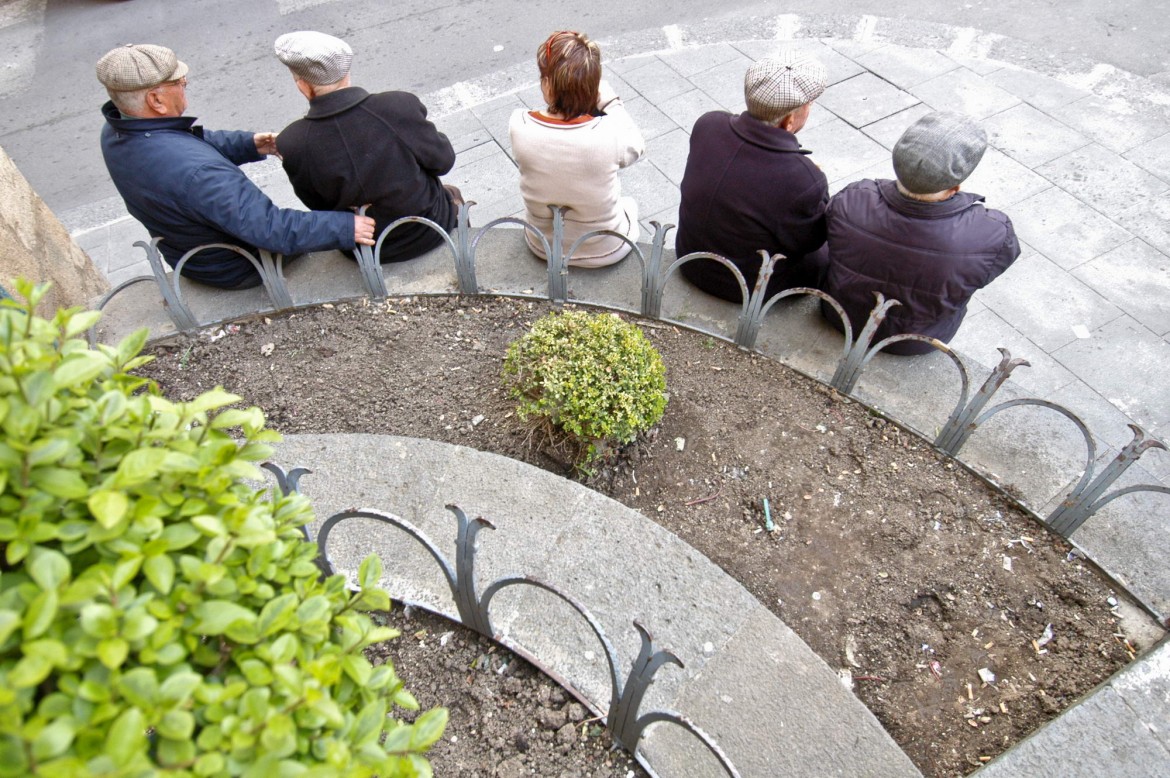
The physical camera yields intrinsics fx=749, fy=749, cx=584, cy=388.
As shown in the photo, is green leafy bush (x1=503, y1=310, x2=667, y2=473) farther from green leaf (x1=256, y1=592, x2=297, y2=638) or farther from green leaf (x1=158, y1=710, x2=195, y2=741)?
green leaf (x1=158, y1=710, x2=195, y2=741)

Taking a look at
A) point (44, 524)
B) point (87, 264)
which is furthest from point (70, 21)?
point (44, 524)

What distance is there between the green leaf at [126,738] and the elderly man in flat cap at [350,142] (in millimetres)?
3288

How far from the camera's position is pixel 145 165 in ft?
12.0

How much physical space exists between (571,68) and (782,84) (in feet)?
3.32

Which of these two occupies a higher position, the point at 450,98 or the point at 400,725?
the point at 400,725

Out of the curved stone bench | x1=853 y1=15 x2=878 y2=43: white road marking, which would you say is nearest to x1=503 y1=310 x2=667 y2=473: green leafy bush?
the curved stone bench

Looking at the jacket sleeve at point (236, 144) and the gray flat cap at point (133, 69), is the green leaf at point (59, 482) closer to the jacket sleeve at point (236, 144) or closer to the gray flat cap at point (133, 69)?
the gray flat cap at point (133, 69)

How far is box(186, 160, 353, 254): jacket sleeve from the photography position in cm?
374

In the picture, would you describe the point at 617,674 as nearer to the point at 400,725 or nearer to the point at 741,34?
the point at 400,725

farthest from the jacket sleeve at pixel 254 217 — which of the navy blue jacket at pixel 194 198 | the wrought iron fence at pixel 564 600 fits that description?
the wrought iron fence at pixel 564 600

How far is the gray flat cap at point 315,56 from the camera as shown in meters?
3.66

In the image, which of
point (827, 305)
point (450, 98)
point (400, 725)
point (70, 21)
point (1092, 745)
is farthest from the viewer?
point (70, 21)

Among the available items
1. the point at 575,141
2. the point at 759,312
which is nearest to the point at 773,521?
the point at 759,312

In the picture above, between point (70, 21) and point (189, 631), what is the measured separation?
10655 millimetres
